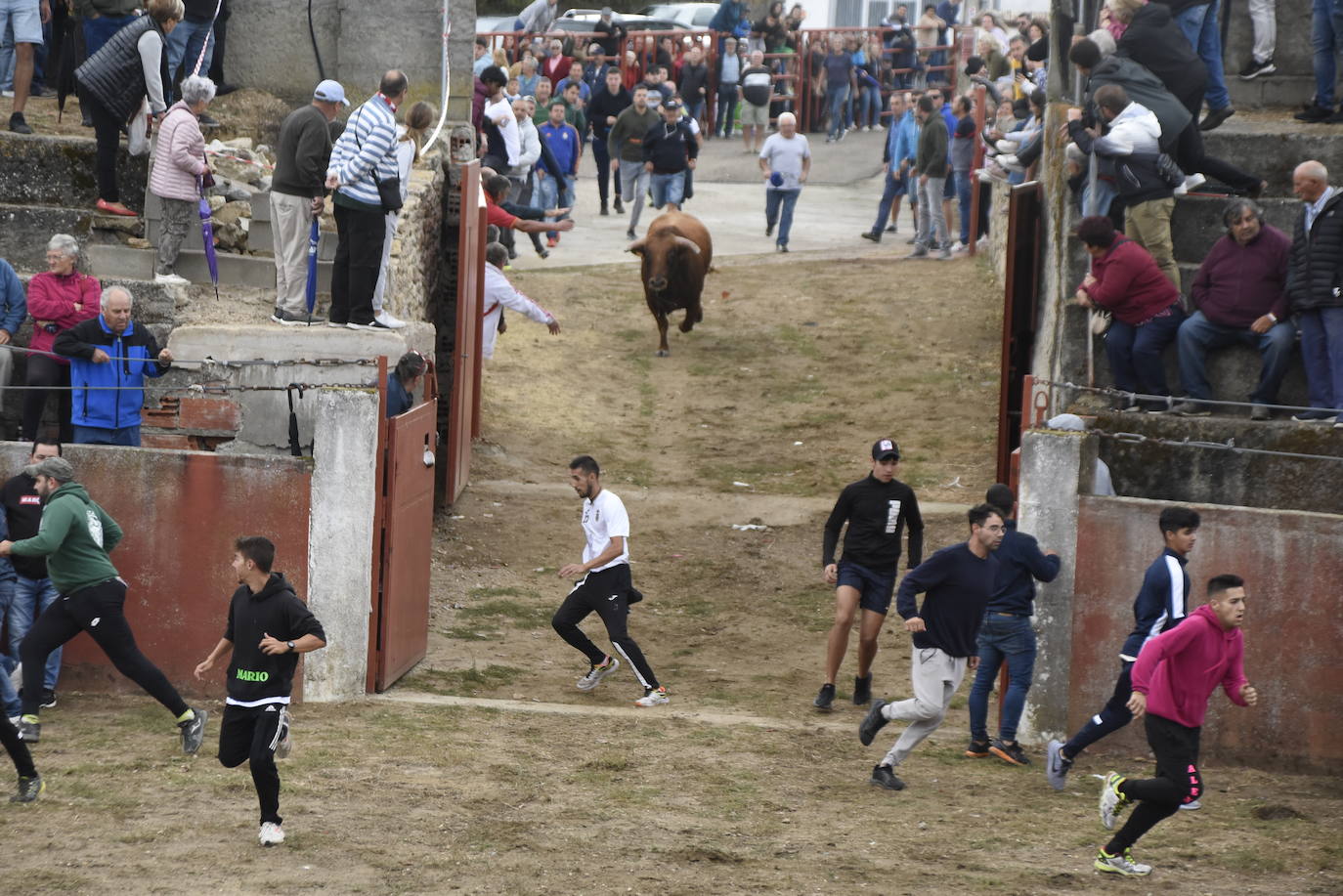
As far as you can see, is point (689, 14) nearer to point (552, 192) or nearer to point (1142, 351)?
point (552, 192)

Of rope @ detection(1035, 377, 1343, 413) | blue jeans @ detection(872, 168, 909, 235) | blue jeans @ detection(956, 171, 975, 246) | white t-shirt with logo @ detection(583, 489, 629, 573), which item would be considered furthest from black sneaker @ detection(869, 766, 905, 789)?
blue jeans @ detection(872, 168, 909, 235)

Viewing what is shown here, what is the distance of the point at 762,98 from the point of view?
29672 mm

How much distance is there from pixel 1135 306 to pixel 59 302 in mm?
7440

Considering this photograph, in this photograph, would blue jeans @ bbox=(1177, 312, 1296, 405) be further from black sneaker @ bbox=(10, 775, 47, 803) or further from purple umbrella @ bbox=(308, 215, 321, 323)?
black sneaker @ bbox=(10, 775, 47, 803)

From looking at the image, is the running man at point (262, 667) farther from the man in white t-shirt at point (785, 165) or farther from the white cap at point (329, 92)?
the man in white t-shirt at point (785, 165)

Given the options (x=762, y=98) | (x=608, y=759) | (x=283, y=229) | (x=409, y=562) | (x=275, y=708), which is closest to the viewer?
(x=275, y=708)

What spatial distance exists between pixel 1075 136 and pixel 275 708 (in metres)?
8.03

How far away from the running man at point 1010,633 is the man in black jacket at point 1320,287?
2.72 m

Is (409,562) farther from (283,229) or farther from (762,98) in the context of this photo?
(762,98)

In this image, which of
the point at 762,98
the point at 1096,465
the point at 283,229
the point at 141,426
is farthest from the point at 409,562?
the point at 762,98

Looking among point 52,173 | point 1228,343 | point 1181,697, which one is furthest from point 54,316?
point 1228,343

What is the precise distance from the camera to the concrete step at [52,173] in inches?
553

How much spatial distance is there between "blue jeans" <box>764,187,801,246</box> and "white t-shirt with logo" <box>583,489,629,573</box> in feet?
43.5

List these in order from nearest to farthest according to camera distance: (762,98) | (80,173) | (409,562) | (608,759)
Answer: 1. (608,759)
2. (409,562)
3. (80,173)
4. (762,98)
